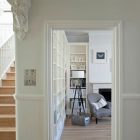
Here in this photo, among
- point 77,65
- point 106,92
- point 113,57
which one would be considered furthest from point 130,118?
point 77,65

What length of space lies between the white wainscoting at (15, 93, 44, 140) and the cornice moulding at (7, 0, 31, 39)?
2.80 feet

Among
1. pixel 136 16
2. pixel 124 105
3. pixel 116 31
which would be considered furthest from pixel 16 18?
Result: pixel 124 105

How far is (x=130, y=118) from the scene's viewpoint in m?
3.58

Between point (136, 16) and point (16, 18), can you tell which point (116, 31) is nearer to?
point (136, 16)

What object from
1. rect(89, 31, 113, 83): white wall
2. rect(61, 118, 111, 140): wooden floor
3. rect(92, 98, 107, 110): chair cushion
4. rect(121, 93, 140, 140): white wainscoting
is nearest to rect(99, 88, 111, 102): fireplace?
rect(89, 31, 113, 83): white wall

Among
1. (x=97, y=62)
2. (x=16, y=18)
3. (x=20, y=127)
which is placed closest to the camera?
(x=16, y=18)

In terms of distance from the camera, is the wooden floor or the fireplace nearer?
the wooden floor

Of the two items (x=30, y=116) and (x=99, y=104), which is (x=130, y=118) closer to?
(x=30, y=116)

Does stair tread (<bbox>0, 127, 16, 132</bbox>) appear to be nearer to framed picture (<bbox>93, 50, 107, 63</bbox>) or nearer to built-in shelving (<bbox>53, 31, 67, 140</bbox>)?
built-in shelving (<bbox>53, 31, 67, 140</bbox>)

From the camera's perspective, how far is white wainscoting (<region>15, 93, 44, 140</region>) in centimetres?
359

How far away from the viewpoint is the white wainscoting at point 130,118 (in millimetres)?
3568

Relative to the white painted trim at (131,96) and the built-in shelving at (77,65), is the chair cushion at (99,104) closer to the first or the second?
the built-in shelving at (77,65)

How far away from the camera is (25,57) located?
3.61m

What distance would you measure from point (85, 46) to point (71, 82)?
1348 mm
